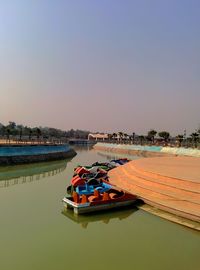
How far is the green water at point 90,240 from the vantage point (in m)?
10.0

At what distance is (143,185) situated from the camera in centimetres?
1895

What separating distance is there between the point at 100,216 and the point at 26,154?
1109 inches

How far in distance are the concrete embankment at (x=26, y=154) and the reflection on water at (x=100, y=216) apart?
23319 millimetres

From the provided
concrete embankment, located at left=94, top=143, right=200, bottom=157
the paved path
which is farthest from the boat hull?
concrete embankment, located at left=94, top=143, right=200, bottom=157

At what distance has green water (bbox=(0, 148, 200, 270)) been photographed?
1001cm

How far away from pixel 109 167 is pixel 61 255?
822 inches

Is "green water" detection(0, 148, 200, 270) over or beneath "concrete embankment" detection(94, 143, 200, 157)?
beneath

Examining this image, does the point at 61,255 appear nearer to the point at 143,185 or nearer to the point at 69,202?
the point at 69,202

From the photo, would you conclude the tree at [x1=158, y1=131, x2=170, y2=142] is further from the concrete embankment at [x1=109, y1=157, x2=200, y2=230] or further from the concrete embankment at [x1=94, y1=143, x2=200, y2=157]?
the concrete embankment at [x1=109, y1=157, x2=200, y2=230]

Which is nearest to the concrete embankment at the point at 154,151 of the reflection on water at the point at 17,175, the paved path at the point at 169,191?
the reflection on water at the point at 17,175

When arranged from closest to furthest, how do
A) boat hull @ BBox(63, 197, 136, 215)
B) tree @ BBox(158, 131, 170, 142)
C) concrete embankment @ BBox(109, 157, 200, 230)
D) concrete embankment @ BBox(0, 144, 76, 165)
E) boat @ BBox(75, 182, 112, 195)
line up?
concrete embankment @ BBox(109, 157, 200, 230) < boat hull @ BBox(63, 197, 136, 215) < boat @ BBox(75, 182, 112, 195) < concrete embankment @ BBox(0, 144, 76, 165) < tree @ BBox(158, 131, 170, 142)

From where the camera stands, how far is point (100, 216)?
15406 millimetres

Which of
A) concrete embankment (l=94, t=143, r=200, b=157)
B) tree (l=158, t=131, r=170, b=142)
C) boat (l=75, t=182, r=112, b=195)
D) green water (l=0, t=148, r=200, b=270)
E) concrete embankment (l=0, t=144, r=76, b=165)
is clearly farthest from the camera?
tree (l=158, t=131, r=170, b=142)

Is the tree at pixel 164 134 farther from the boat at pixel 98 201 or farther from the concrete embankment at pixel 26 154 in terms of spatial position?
the boat at pixel 98 201
